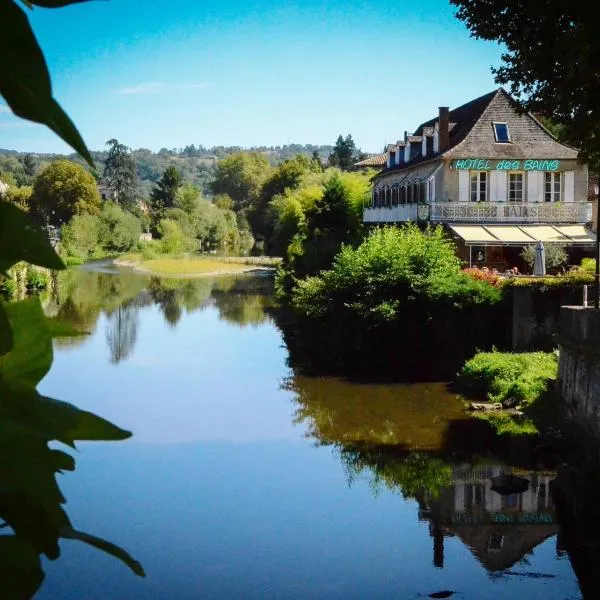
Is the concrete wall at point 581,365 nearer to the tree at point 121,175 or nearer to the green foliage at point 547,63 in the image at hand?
the green foliage at point 547,63

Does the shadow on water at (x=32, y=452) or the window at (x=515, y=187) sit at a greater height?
the window at (x=515, y=187)

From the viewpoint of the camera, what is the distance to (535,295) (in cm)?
2503

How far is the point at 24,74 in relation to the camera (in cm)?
49

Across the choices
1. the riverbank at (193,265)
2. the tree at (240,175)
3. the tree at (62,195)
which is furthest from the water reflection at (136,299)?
the tree at (240,175)

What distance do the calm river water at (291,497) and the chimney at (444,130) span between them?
1361cm

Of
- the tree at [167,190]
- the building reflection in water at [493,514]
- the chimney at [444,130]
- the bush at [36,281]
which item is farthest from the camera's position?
the tree at [167,190]

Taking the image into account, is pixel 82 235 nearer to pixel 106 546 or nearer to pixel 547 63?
pixel 547 63

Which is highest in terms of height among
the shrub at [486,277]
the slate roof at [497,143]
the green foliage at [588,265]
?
the slate roof at [497,143]

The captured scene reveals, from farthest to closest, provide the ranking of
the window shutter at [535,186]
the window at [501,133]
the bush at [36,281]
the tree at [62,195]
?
the tree at [62,195] → the bush at [36,281] → the window at [501,133] → the window shutter at [535,186]

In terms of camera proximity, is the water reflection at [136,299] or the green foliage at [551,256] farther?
the water reflection at [136,299]

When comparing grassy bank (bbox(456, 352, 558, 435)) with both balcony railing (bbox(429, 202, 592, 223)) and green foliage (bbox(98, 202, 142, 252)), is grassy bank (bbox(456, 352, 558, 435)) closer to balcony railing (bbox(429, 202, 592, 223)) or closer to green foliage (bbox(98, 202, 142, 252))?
balcony railing (bbox(429, 202, 592, 223))

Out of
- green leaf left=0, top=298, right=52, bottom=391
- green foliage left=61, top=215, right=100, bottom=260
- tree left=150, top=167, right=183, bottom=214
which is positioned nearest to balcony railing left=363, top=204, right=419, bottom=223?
green leaf left=0, top=298, right=52, bottom=391

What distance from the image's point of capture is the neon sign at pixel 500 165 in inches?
1350

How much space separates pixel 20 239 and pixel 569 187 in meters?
36.4
